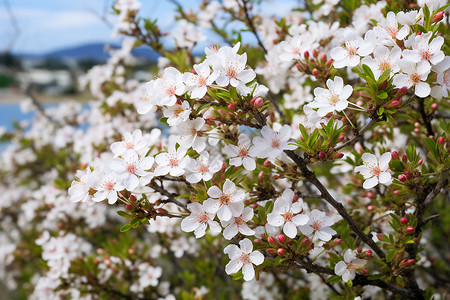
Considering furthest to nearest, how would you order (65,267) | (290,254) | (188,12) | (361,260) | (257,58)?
(257,58), (188,12), (65,267), (361,260), (290,254)

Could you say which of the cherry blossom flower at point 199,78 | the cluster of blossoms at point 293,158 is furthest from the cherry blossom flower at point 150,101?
the cherry blossom flower at point 199,78

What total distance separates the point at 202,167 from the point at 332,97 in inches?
21.4

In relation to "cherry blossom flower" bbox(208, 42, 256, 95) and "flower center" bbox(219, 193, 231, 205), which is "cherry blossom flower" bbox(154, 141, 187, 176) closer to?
Answer: "flower center" bbox(219, 193, 231, 205)

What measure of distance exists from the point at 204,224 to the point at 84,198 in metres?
0.47

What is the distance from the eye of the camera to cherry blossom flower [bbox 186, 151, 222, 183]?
4.39 feet

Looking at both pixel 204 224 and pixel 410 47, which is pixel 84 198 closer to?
pixel 204 224

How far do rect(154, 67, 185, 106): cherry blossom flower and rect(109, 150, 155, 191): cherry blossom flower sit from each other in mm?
228

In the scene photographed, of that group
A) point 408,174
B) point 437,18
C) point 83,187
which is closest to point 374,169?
point 408,174

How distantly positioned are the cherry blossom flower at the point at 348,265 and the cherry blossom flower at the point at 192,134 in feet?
2.38

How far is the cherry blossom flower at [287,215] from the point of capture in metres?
1.34

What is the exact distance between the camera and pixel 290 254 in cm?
137

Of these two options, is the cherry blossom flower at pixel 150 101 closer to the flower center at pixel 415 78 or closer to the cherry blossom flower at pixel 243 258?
the cherry blossom flower at pixel 243 258

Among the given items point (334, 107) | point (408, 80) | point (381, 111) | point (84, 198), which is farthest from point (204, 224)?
point (408, 80)

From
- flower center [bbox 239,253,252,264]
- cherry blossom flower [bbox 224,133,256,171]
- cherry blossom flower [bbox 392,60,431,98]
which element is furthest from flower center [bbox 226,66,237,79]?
flower center [bbox 239,253,252,264]
